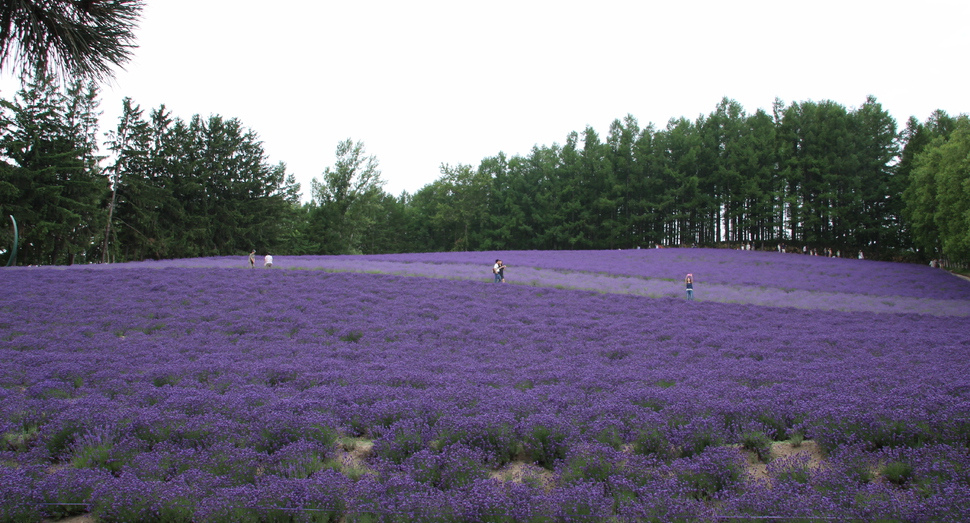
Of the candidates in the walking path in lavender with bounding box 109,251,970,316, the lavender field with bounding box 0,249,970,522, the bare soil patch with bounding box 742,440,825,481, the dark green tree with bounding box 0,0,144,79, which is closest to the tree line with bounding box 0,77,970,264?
the walking path in lavender with bounding box 109,251,970,316

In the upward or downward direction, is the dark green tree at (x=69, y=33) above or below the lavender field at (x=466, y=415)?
above

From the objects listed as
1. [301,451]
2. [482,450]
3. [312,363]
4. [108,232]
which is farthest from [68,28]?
[108,232]

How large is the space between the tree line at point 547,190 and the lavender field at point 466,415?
30102mm

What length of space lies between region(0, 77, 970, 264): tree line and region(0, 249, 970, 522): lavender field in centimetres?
3010

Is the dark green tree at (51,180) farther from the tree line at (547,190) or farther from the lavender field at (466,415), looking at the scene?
the lavender field at (466,415)

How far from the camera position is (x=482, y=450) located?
245 inches

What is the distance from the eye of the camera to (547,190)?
77.8 m

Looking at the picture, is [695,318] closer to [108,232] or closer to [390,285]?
[390,285]

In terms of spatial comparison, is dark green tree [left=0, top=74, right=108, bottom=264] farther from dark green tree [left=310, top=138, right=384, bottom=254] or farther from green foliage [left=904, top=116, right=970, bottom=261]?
green foliage [left=904, top=116, right=970, bottom=261]

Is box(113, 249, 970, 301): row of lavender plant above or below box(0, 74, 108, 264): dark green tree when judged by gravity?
below

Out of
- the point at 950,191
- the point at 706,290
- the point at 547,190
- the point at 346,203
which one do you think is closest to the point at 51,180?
the point at 346,203

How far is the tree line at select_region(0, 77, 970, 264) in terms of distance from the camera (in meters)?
41.2

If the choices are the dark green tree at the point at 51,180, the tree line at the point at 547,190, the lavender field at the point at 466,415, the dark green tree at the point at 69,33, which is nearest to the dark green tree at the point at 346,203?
the tree line at the point at 547,190

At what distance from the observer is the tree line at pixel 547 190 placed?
41219mm
